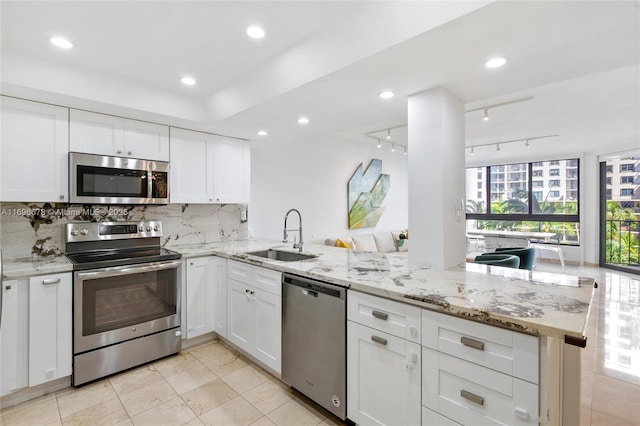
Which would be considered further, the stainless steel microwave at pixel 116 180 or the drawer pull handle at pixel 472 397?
the stainless steel microwave at pixel 116 180

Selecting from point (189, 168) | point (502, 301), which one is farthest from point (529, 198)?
point (189, 168)

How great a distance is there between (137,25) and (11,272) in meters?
1.82

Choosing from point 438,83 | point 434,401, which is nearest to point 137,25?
point 438,83

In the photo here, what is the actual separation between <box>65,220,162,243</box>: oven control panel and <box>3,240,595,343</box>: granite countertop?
25cm

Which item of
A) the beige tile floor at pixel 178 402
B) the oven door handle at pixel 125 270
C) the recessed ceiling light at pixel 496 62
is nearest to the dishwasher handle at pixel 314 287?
the beige tile floor at pixel 178 402

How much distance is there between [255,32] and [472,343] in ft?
6.99

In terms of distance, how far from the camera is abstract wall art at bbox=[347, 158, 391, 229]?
18.6ft

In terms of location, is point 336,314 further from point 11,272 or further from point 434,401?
point 11,272

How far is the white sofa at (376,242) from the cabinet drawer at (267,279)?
2.24 meters

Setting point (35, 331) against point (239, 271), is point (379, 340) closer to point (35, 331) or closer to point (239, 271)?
point (239, 271)

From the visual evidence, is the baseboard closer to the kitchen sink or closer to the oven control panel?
the oven control panel

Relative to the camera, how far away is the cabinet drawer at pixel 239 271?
2.57m

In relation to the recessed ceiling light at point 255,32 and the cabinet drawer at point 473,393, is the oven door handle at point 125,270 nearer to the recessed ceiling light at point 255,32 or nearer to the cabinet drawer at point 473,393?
the recessed ceiling light at point 255,32

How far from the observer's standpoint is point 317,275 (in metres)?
1.95
